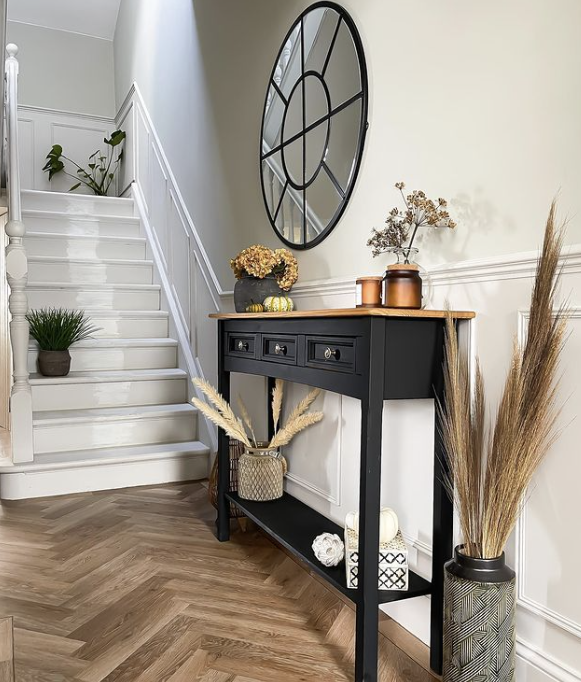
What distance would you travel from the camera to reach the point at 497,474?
1.33 m

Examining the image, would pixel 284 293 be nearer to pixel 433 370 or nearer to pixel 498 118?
pixel 433 370

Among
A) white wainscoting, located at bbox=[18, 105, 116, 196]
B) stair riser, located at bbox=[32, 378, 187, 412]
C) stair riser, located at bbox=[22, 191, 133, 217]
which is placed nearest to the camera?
stair riser, located at bbox=[32, 378, 187, 412]

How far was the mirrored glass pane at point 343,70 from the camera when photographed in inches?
80.3

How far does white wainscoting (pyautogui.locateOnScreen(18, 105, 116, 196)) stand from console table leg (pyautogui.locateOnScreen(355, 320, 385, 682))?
5431 millimetres

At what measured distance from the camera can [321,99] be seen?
2.24m

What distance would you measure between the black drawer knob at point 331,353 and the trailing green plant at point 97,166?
189 inches

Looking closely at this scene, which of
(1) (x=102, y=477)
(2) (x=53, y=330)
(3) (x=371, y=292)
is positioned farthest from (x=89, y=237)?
(3) (x=371, y=292)

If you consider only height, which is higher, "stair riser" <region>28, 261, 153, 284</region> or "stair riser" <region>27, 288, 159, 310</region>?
"stair riser" <region>28, 261, 153, 284</region>

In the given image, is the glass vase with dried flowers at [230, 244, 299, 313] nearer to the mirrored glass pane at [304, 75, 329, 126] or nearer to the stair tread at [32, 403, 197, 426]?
A: the mirrored glass pane at [304, 75, 329, 126]

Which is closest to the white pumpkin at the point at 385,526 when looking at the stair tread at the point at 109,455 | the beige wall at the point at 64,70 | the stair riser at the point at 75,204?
the stair tread at the point at 109,455

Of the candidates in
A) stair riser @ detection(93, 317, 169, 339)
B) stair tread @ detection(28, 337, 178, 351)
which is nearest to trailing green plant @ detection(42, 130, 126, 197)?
stair riser @ detection(93, 317, 169, 339)

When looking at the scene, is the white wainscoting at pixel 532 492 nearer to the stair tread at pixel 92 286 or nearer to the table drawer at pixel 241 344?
the table drawer at pixel 241 344

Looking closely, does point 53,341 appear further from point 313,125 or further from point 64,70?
point 64,70

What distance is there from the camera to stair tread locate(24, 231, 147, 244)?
4.39 m
